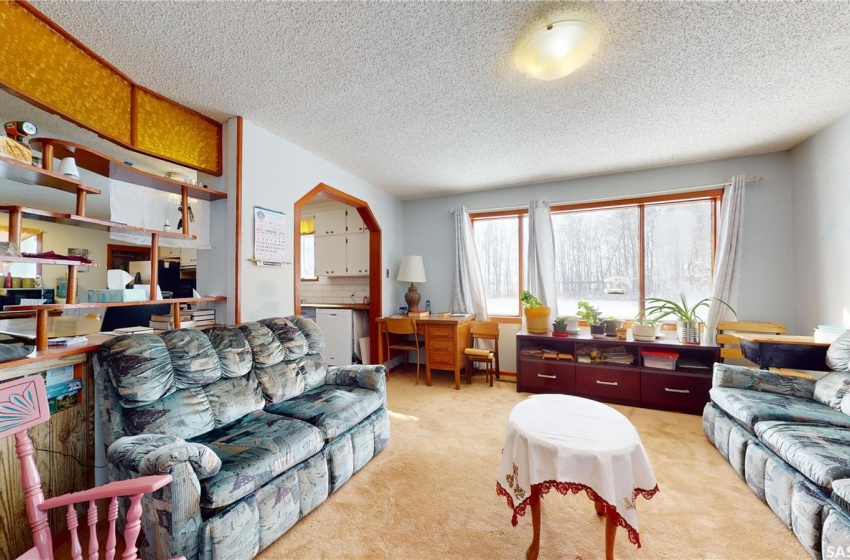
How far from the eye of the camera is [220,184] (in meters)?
2.64

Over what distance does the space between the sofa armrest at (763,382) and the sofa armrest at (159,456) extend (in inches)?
128

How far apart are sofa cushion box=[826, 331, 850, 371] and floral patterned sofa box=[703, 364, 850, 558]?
1.9 inches

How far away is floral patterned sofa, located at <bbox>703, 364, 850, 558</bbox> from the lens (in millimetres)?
1393

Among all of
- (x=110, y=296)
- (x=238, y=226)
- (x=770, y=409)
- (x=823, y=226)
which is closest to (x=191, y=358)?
(x=110, y=296)

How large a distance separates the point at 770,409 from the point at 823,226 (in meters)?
1.89

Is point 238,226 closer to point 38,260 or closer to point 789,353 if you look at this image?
point 38,260

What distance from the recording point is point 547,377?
11.7 ft

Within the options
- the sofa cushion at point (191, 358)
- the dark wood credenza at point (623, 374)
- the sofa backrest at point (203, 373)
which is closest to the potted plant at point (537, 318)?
the dark wood credenza at point (623, 374)

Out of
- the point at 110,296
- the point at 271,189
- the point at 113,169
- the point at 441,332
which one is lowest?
the point at 441,332

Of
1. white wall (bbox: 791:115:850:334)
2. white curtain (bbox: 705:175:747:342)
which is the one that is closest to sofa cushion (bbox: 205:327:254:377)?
white curtain (bbox: 705:175:747:342)

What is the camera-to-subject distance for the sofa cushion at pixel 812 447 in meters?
1.42

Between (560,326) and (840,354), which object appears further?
(560,326)

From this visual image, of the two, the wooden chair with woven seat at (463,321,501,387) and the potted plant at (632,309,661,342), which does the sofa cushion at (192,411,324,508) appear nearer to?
the wooden chair with woven seat at (463,321,501,387)

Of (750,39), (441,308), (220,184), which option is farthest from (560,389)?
(220,184)
